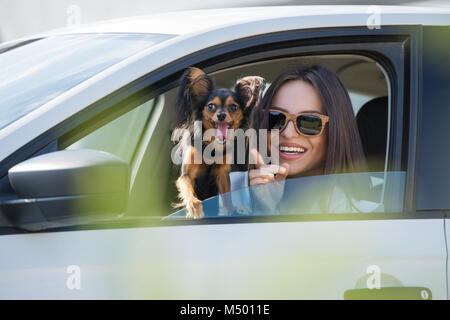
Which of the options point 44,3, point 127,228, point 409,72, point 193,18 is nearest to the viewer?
point 127,228

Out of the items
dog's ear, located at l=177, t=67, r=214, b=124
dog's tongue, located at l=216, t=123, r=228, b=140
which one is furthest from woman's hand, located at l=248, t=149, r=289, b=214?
dog's ear, located at l=177, t=67, r=214, b=124

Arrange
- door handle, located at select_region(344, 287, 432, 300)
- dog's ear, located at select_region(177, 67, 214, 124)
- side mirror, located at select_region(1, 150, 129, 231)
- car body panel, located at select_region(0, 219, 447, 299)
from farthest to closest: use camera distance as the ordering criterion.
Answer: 1. dog's ear, located at select_region(177, 67, 214, 124)
2. door handle, located at select_region(344, 287, 432, 300)
3. car body panel, located at select_region(0, 219, 447, 299)
4. side mirror, located at select_region(1, 150, 129, 231)

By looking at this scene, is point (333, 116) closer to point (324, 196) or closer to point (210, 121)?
point (324, 196)

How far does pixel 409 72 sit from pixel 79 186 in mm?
1118

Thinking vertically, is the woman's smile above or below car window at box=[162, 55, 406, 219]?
above

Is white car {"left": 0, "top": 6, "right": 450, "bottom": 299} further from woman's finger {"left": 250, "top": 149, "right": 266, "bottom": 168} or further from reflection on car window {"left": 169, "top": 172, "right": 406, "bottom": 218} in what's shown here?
woman's finger {"left": 250, "top": 149, "right": 266, "bottom": 168}

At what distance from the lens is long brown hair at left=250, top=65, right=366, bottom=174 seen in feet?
6.82

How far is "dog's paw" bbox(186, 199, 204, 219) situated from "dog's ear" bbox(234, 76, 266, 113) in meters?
0.37

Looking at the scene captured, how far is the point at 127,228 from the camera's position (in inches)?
70.4

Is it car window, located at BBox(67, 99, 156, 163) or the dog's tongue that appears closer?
car window, located at BBox(67, 99, 156, 163)

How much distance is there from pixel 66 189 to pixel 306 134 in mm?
864

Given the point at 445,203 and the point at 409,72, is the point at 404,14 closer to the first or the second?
the point at 409,72

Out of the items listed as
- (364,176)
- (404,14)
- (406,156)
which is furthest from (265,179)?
(404,14)

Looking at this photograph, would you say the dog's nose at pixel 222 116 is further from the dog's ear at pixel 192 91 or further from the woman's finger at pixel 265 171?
the woman's finger at pixel 265 171
